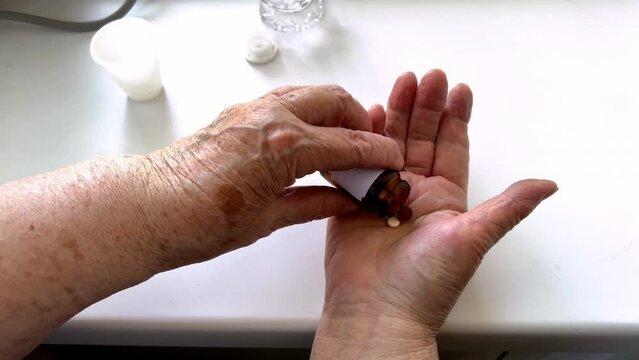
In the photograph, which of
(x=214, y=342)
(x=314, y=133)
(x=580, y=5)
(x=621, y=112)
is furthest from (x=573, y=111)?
(x=214, y=342)

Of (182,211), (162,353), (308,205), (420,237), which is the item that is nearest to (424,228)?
(420,237)

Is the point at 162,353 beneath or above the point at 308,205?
beneath

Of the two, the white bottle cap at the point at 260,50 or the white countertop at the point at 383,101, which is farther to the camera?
the white bottle cap at the point at 260,50

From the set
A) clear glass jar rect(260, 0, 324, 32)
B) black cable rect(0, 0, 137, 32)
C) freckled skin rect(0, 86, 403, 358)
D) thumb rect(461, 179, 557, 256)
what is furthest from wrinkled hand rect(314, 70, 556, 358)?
black cable rect(0, 0, 137, 32)

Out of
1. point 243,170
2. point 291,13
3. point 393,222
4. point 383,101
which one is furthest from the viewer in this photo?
point 291,13

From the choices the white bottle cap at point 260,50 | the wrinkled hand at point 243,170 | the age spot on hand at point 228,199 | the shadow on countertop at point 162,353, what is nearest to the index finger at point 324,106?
the wrinkled hand at point 243,170

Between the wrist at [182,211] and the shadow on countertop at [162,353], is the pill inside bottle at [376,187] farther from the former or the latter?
the shadow on countertop at [162,353]

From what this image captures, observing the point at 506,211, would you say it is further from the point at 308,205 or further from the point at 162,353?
the point at 162,353
